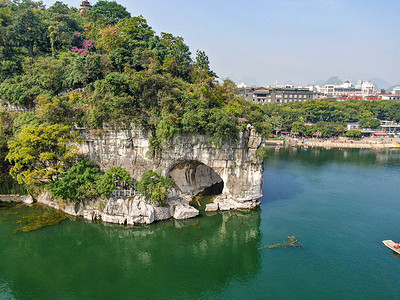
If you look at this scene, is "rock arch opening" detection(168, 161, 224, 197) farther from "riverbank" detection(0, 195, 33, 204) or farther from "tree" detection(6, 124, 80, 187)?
"riverbank" detection(0, 195, 33, 204)

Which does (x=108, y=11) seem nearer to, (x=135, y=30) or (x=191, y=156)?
(x=135, y=30)

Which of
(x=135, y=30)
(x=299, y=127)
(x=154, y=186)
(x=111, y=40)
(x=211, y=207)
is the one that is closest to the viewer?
(x=154, y=186)

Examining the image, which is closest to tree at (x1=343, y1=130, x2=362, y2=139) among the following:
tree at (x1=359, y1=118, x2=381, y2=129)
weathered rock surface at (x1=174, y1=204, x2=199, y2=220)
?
tree at (x1=359, y1=118, x2=381, y2=129)

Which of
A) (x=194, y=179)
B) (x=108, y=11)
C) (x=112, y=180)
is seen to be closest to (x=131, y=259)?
(x=112, y=180)

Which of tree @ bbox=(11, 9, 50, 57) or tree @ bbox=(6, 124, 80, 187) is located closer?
tree @ bbox=(6, 124, 80, 187)

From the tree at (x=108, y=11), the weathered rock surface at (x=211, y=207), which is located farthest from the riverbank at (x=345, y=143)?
the weathered rock surface at (x=211, y=207)

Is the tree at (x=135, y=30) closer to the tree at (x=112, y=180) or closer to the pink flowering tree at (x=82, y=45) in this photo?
the pink flowering tree at (x=82, y=45)
